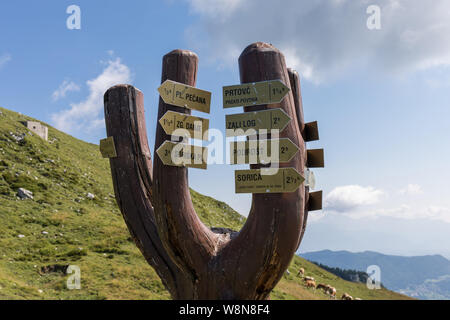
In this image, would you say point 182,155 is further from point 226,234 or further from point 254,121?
point 226,234

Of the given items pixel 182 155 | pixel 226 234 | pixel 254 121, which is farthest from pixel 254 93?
pixel 226 234

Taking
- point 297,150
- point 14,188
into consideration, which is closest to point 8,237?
point 14,188

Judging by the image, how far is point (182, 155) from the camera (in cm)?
487

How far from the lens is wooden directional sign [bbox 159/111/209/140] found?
4.83 metres

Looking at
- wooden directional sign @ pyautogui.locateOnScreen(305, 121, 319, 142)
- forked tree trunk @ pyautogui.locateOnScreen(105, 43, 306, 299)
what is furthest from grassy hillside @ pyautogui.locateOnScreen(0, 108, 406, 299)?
wooden directional sign @ pyautogui.locateOnScreen(305, 121, 319, 142)

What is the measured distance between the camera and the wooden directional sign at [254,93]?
181 inches

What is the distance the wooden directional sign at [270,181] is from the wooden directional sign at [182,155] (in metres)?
0.71

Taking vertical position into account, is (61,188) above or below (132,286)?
above

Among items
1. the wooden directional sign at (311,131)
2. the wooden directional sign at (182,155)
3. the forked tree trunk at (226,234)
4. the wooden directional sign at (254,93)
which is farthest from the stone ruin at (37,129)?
the wooden directional sign at (311,131)

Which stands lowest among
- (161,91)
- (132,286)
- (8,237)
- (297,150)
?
(132,286)

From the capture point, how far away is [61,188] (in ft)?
104

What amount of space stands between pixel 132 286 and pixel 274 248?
1591cm

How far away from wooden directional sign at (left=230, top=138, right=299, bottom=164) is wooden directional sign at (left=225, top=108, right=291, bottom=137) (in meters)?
0.14
